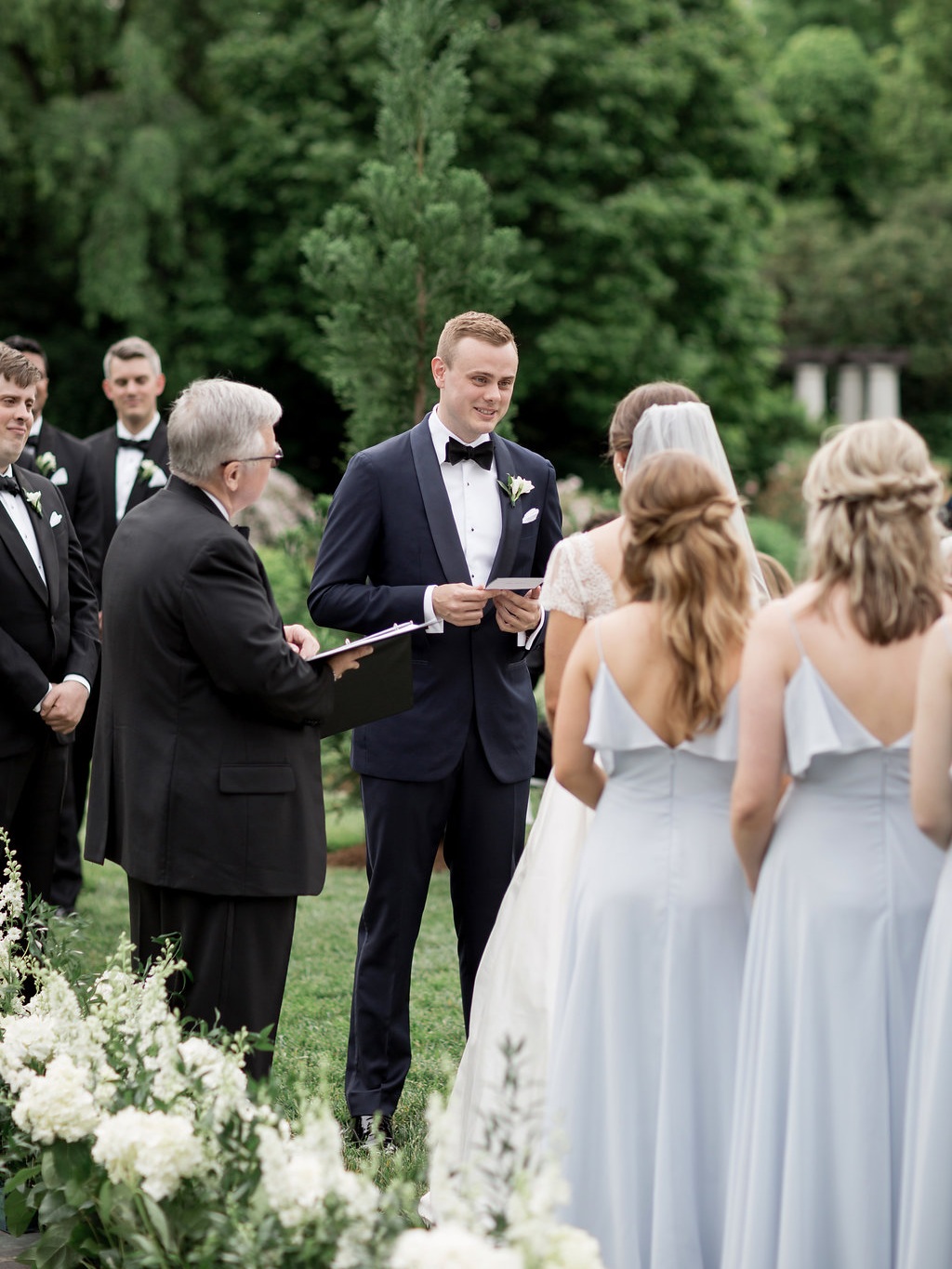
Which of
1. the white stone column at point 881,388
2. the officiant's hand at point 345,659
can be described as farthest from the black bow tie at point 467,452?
the white stone column at point 881,388

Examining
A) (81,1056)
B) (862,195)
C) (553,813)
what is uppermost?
(862,195)

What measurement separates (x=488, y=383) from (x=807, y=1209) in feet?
8.52

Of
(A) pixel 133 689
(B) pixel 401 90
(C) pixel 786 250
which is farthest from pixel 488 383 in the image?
(C) pixel 786 250

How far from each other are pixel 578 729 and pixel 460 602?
43.3 inches

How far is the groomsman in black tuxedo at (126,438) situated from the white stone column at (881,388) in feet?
110

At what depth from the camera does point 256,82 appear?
78.5 ft

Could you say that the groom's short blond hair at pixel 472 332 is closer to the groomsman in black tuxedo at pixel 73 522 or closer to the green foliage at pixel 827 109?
the groomsman in black tuxedo at pixel 73 522

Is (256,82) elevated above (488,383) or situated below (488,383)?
above

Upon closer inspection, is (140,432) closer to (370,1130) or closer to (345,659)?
(345,659)

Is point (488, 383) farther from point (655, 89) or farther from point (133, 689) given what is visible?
point (655, 89)

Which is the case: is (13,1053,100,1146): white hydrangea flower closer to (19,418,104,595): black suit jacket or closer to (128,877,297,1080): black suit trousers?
(128,877,297,1080): black suit trousers

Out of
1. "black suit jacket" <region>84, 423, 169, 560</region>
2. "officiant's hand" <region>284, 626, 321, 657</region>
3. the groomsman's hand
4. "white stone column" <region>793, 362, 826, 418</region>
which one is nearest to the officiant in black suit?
"officiant's hand" <region>284, 626, 321, 657</region>

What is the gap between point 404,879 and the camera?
15.8 feet

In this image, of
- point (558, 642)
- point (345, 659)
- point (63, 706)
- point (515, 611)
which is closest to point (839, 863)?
point (558, 642)
